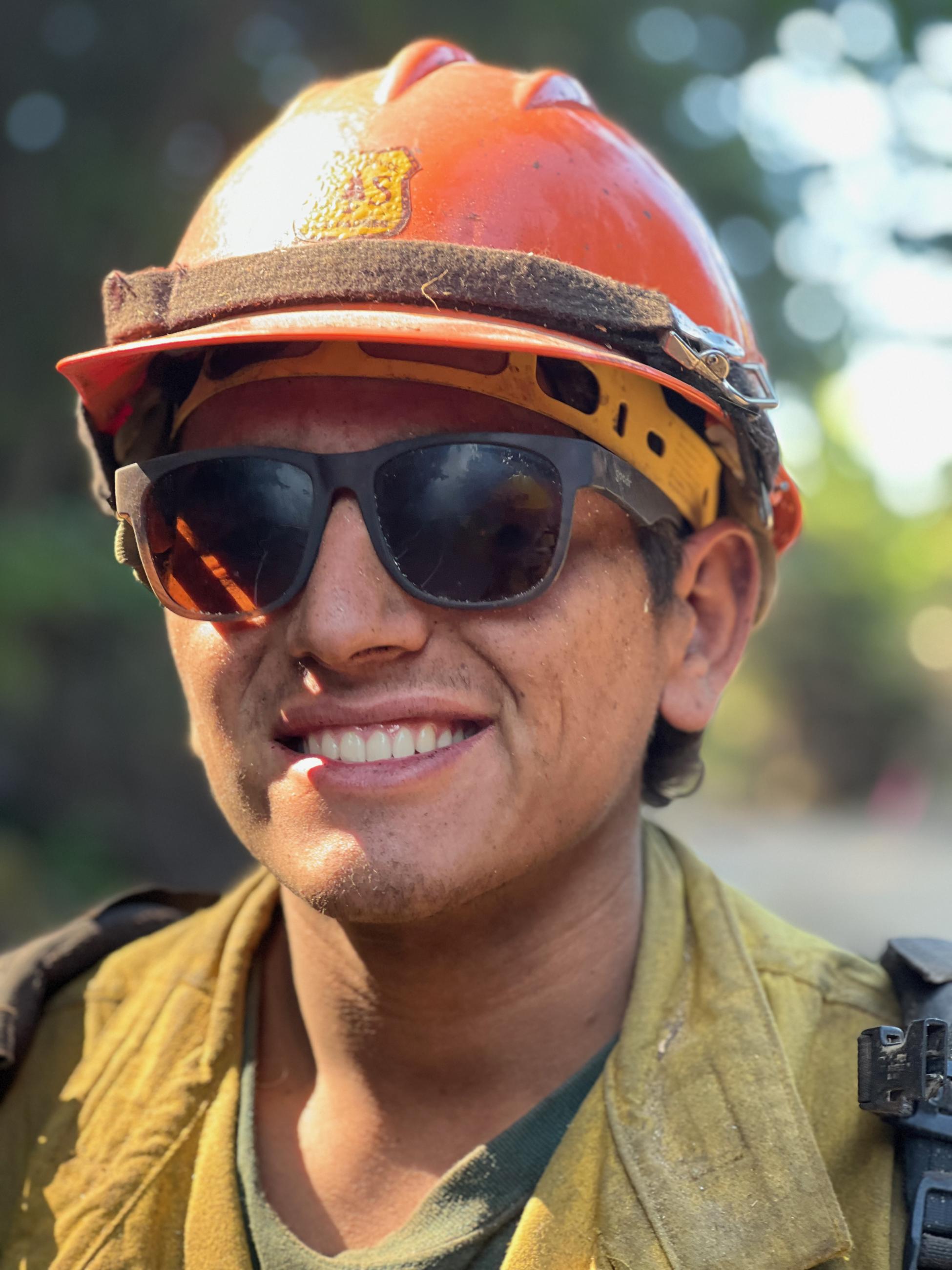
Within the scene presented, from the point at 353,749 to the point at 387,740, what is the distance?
57 millimetres

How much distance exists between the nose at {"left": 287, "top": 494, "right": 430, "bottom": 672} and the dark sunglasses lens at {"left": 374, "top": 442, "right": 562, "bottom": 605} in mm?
39

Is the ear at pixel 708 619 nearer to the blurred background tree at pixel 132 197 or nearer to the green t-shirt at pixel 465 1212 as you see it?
the green t-shirt at pixel 465 1212

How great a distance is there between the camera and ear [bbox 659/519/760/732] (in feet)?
7.77

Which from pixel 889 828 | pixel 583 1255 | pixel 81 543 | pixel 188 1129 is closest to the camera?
pixel 583 1255

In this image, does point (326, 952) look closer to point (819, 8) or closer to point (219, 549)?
point (219, 549)

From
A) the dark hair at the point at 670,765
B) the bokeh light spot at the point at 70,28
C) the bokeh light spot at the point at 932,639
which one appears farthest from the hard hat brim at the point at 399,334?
the bokeh light spot at the point at 932,639

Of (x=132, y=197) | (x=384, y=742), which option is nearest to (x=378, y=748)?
(x=384, y=742)

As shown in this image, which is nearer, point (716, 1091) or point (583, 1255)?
point (583, 1255)

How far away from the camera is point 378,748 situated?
6.51 ft

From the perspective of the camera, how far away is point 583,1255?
1.89 meters

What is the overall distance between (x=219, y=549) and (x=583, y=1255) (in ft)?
4.06

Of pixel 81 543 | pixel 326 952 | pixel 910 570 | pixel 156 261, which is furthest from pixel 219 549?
pixel 910 570

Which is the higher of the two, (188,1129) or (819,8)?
(819,8)

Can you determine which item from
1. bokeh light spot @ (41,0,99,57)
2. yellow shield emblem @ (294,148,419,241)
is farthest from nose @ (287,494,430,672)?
bokeh light spot @ (41,0,99,57)
